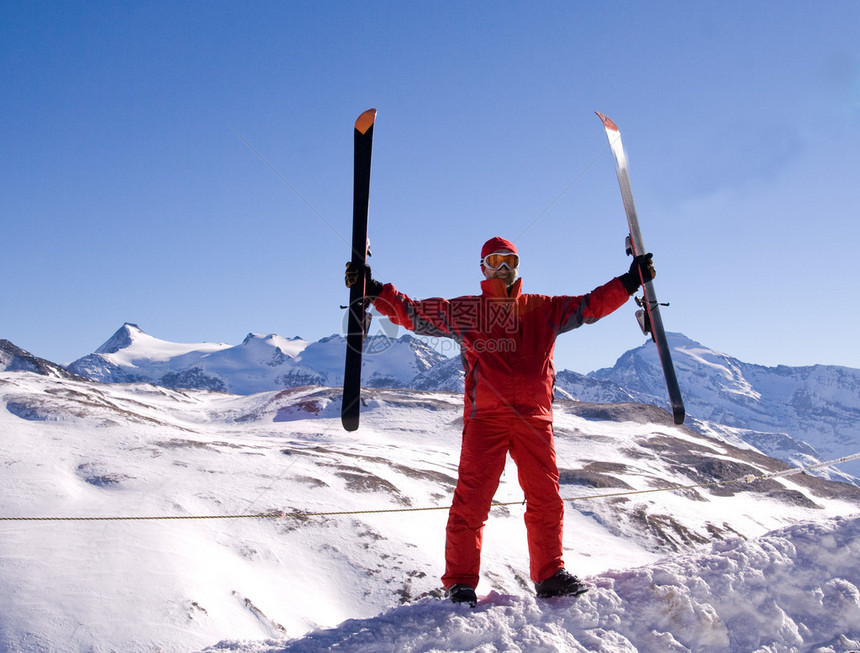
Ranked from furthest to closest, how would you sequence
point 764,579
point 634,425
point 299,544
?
point 634,425 < point 299,544 < point 764,579

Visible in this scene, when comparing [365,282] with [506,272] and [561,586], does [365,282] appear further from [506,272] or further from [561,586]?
[561,586]

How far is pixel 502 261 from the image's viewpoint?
604 centimetres

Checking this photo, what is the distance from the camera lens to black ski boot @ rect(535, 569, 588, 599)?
457 centimetres

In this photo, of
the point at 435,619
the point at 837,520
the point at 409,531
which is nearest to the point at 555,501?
the point at 435,619

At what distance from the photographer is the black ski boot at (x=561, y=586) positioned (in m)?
4.57

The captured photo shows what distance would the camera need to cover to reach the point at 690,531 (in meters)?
25.3

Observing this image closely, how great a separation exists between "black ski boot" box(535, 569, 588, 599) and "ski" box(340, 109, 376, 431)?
93.6 inches

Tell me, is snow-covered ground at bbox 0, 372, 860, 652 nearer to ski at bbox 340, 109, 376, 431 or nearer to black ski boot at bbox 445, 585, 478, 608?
black ski boot at bbox 445, 585, 478, 608

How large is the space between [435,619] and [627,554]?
63.7 ft


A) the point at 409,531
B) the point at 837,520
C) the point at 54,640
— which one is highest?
Result: the point at 837,520

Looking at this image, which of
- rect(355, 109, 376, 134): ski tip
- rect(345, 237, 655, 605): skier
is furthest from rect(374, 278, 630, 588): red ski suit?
rect(355, 109, 376, 134): ski tip

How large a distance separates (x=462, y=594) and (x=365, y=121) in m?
5.67

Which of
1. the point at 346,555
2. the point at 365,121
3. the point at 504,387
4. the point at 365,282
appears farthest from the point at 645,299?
the point at 346,555

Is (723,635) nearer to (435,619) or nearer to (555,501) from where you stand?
(555,501)
